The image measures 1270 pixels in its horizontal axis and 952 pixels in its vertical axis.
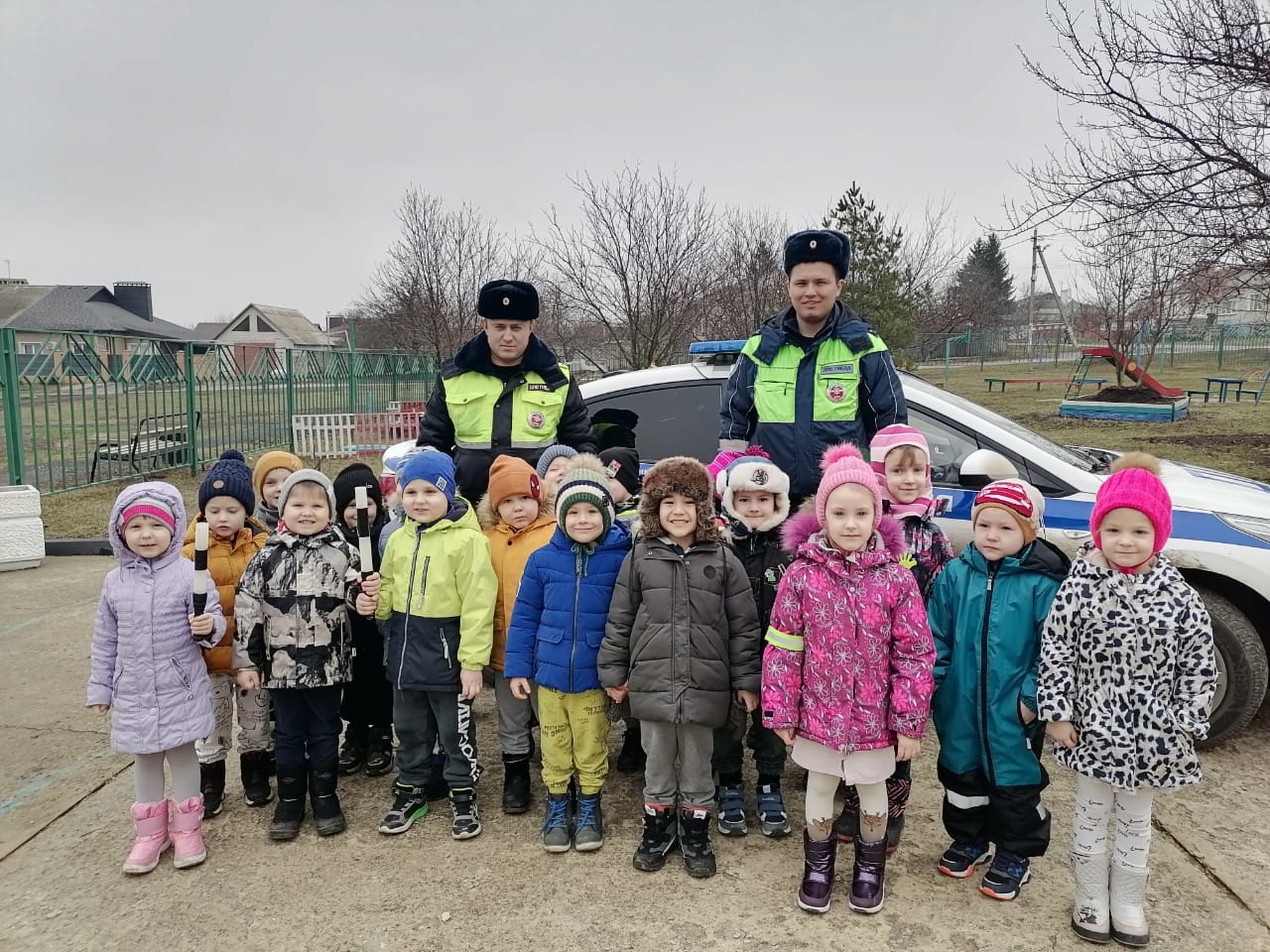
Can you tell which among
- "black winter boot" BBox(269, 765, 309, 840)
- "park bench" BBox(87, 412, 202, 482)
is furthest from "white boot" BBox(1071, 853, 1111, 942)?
"park bench" BBox(87, 412, 202, 482)

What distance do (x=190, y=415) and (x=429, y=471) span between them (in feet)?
37.8

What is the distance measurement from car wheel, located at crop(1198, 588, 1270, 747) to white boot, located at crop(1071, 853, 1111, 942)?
4.74 ft

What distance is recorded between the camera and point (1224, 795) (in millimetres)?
3287

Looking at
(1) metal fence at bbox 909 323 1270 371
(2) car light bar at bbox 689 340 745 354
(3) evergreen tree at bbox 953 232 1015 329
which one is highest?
(3) evergreen tree at bbox 953 232 1015 329

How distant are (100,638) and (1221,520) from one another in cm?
A: 451

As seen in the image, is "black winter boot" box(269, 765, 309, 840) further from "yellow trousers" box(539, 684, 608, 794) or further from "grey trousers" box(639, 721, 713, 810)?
"grey trousers" box(639, 721, 713, 810)

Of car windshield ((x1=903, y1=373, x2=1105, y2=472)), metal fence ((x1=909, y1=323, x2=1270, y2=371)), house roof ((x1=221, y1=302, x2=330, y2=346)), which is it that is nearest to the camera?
car windshield ((x1=903, y1=373, x2=1105, y2=472))

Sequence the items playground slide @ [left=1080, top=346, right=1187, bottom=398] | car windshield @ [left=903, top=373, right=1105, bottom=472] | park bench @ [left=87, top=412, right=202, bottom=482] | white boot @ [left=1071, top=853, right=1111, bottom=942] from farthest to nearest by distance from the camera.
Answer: playground slide @ [left=1080, top=346, right=1187, bottom=398] < park bench @ [left=87, top=412, right=202, bottom=482] < car windshield @ [left=903, top=373, right=1105, bottom=472] < white boot @ [left=1071, top=853, right=1111, bottom=942]

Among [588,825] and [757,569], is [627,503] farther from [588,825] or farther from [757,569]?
[588,825]

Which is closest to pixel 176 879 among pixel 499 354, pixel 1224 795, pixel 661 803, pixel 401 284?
pixel 661 803

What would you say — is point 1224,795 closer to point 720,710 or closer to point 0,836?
point 720,710

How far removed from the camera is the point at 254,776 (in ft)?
11.0

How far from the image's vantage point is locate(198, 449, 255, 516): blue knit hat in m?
3.30

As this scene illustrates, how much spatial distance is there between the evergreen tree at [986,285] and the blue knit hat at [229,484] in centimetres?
2932
